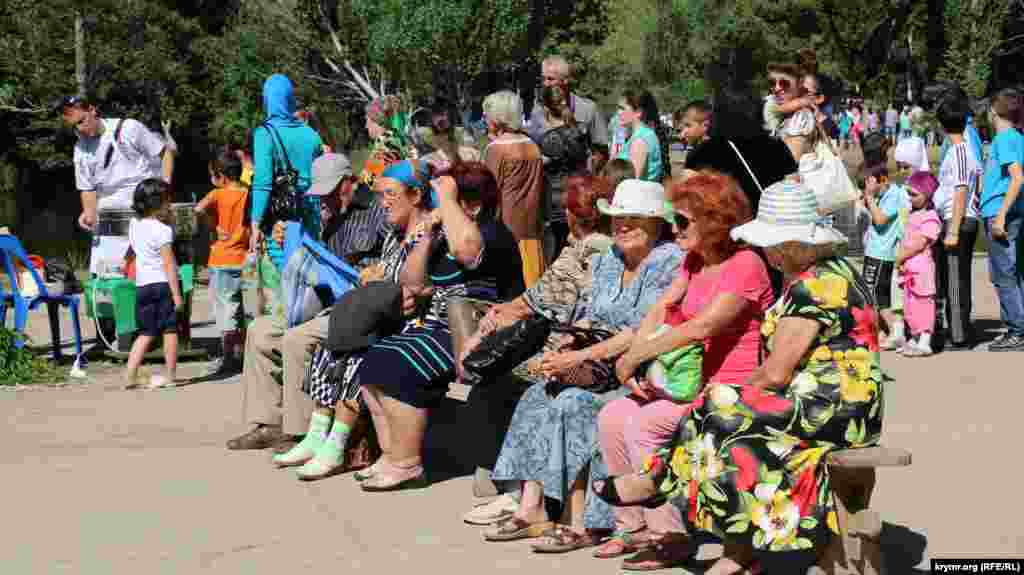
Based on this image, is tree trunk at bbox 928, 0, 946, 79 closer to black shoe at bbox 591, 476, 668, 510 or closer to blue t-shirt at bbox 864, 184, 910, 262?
blue t-shirt at bbox 864, 184, 910, 262

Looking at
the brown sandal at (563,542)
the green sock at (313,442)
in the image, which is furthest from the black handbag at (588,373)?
the green sock at (313,442)

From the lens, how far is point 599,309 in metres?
6.02

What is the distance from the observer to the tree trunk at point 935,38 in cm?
4841

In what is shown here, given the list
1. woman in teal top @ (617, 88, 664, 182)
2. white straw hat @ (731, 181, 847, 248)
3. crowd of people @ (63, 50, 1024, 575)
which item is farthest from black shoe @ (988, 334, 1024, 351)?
white straw hat @ (731, 181, 847, 248)

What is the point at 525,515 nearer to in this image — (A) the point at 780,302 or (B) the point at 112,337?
(A) the point at 780,302

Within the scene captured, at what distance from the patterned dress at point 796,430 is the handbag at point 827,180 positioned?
2.04 metres

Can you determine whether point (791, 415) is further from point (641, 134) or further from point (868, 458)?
point (641, 134)

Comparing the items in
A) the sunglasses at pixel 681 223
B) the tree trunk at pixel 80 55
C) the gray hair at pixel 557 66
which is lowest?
the sunglasses at pixel 681 223

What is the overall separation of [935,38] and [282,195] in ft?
142

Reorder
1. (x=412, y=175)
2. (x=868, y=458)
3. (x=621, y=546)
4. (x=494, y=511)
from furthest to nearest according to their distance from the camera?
(x=412, y=175), (x=494, y=511), (x=621, y=546), (x=868, y=458)

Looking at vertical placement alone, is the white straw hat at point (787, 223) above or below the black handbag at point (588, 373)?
above

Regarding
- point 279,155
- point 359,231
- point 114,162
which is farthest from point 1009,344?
point 114,162

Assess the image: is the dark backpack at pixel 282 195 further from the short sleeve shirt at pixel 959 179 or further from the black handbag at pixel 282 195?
the short sleeve shirt at pixel 959 179

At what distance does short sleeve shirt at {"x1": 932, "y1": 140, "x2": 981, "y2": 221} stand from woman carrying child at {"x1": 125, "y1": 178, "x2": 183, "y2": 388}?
211 inches
